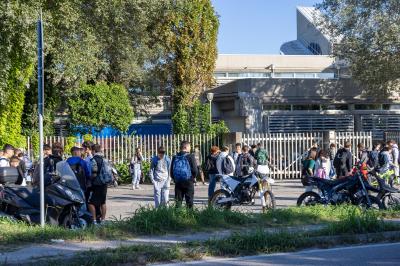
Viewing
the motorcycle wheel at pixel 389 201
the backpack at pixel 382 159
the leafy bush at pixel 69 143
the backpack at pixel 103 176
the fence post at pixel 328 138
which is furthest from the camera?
the fence post at pixel 328 138

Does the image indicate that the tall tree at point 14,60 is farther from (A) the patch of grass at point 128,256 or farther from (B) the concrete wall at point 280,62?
(B) the concrete wall at point 280,62

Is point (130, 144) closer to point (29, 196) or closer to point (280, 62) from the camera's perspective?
point (29, 196)

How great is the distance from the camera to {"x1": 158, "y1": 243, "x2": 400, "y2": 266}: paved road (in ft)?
30.1

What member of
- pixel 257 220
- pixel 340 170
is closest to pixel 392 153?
pixel 340 170

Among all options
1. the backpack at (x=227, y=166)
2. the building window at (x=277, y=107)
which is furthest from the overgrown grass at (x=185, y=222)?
the building window at (x=277, y=107)

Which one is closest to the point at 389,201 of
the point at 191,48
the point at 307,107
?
the point at 191,48

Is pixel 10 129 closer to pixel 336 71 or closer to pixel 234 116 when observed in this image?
pixel 234 116

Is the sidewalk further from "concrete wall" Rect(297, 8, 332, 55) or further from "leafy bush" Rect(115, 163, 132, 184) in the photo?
"concrete wall" Rect(297, 8, 332, 55)

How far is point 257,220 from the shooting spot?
12242mm

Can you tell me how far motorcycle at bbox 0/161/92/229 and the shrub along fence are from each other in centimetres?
1525

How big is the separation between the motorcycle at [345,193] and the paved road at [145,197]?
1.43 m

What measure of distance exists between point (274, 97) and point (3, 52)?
16.2 m

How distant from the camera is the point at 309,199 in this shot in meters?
15.0

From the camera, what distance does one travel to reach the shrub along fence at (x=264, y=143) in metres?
27.3
